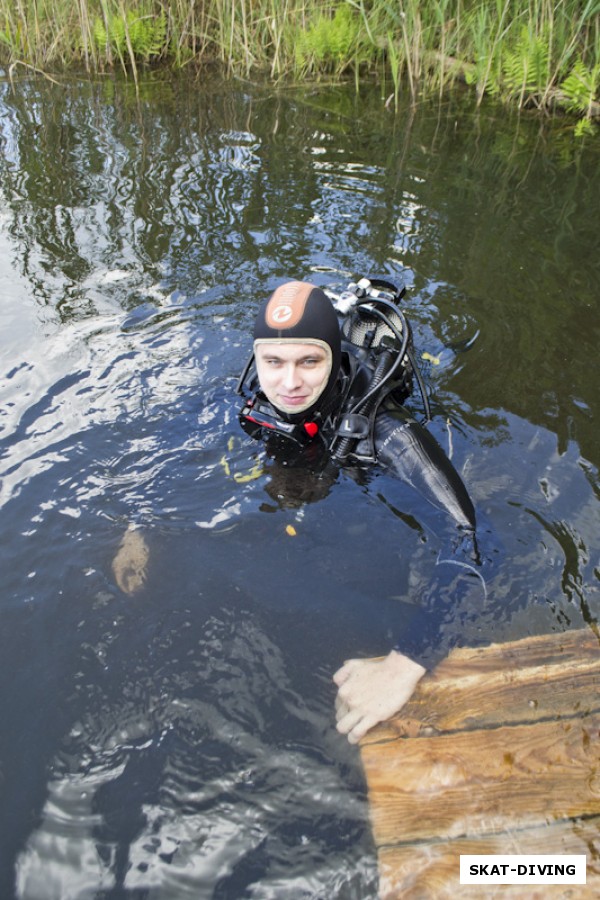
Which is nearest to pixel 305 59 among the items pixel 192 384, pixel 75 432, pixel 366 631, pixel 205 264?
pixel 205 264

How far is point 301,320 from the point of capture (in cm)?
321

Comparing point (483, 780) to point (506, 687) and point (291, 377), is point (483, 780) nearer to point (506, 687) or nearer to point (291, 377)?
point (506, 687)

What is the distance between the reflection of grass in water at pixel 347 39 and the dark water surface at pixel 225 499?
158 centimetres

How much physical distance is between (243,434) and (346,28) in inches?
290

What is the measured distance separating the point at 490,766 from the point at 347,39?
9.32 metres

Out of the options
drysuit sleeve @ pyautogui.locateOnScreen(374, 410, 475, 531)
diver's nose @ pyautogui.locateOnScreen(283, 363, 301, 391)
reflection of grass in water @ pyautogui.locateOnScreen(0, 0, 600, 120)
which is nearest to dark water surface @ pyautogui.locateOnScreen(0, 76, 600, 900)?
drysuit sleeve @ pyautogui.locateOnScreen(374, 410, 475, 531)

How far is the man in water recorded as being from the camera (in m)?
3.09

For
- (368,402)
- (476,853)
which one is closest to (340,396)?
(368,402)

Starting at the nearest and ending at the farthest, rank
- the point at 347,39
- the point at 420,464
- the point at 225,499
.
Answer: the point at 420,464 < the point at 225,499 < the point at 347,39

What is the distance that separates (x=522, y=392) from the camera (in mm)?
4168

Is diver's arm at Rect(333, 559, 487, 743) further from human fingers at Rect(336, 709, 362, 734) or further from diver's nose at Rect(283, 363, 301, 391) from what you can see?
diver's nose at Rect(283, 363, 301, 391)

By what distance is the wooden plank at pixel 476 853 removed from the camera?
202cm

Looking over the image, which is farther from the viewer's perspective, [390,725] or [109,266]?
→ [109,266]

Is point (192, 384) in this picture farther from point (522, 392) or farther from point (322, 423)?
A: point (522, 392)
